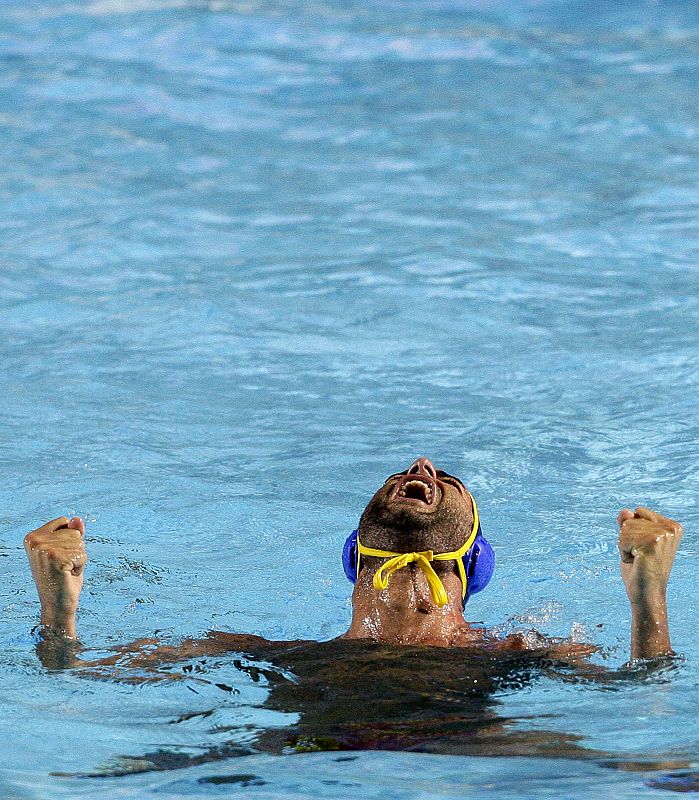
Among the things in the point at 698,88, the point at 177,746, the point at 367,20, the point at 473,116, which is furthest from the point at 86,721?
the point at 367,20

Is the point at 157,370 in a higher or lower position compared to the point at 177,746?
higher

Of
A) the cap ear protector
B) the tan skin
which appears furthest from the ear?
the tan skin

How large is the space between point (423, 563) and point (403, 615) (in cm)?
20

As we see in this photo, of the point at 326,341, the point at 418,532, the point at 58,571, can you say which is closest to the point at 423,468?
the point at 418,532

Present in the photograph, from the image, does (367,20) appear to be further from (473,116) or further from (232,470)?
(232,470)

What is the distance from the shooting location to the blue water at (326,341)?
169 inches

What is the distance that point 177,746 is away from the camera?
3.93 meters

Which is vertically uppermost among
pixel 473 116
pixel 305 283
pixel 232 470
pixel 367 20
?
pixel 367 20

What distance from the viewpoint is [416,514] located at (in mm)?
4527

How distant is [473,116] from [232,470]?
7179mm

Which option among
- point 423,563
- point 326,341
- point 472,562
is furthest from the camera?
point 326,341

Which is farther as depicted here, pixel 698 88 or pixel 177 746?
pixel 698 88

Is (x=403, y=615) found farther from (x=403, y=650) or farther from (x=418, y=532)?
(x=418, y=532)

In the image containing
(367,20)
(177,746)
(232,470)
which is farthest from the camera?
(367,20)
